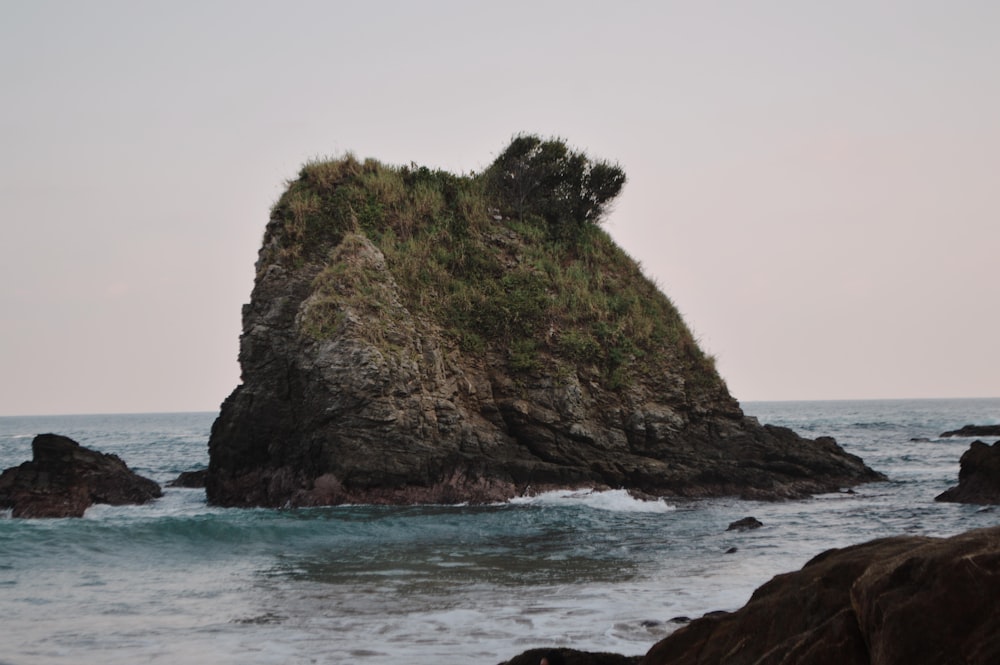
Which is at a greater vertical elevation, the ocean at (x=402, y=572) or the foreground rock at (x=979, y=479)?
the foreground rock at (x=979, y=479)

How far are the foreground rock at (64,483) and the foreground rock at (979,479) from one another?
69.9 feet

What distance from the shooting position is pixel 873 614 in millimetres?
4098

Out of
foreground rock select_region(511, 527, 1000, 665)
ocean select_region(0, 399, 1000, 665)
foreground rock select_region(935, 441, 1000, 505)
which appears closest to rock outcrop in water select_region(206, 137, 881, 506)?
ocean select_region(0, 399, 1000, 665)

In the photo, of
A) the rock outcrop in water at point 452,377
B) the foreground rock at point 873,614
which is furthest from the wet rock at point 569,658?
the rock outcrop in water at point 452,377

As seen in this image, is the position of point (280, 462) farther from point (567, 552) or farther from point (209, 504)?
point (567, 552)

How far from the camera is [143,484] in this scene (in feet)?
85.2

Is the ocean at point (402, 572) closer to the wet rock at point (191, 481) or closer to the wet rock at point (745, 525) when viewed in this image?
the wet rock at point (745, 525)

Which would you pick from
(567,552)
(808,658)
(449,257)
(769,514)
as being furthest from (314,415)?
(808,658)

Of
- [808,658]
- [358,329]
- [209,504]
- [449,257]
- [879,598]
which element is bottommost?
[209,504]

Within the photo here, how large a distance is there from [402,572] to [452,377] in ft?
34.4

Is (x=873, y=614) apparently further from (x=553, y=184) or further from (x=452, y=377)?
(x=553, y=184)

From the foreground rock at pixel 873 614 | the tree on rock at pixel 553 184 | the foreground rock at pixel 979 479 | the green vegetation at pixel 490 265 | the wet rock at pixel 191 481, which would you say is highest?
the tree on rock at pixel 553 184

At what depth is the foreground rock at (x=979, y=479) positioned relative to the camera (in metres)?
21.7

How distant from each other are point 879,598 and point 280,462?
20670mm
